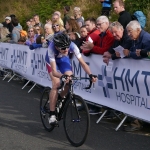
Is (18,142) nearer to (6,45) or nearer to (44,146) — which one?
(44,146)

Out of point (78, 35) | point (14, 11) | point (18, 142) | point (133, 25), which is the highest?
point (133, 25)

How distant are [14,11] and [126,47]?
25623 mm

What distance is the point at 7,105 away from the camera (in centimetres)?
1024

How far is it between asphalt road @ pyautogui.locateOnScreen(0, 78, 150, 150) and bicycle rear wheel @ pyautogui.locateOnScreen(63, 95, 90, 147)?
0.14m

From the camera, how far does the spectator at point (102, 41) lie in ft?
28.1

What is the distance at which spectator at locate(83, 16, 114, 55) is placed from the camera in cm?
855

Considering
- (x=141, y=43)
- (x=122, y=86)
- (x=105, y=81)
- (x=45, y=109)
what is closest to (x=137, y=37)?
(x=141, y=43)

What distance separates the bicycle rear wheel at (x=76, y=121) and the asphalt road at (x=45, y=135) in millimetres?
141

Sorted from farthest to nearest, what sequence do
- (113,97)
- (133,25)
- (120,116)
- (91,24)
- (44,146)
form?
(91,24) → (120,116) → (113,97) → (133,25) → (44,146)

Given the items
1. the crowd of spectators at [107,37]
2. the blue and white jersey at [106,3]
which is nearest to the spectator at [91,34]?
the crowd of spectators at [107,37]

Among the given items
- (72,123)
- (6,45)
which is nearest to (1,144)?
(72,123)

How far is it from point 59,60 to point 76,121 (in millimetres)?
1211

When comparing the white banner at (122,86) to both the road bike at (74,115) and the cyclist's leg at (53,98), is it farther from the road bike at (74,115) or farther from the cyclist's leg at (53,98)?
the cyclist's leg at (53,98)

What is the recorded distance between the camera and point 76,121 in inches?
271
